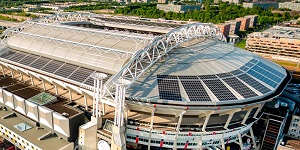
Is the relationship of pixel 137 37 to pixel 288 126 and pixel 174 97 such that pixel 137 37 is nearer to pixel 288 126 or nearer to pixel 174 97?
pixel 174 97

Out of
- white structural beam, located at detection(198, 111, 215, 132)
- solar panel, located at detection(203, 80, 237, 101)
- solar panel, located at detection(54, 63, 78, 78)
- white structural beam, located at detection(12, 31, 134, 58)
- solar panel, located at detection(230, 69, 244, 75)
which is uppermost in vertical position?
white structural beam, located at detection(12, 31, 134, 58)

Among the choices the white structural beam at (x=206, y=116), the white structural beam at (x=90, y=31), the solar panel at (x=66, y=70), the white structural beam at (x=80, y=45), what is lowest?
the white structural beam at (x=206, y=116)

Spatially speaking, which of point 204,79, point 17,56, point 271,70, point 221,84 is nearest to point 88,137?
point 204,79

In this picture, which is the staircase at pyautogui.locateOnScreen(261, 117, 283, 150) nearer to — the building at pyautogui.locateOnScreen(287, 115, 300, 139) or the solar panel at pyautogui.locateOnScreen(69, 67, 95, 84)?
the building at pyautogui.locateOnScreen(287, 115, 300, 139)

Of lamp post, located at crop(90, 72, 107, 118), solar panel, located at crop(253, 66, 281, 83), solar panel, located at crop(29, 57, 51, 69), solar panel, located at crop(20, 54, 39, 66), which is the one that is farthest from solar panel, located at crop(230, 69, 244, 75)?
solar panel, located at crop(20, 54, 39, 66)

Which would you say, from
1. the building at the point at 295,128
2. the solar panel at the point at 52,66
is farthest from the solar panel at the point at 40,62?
the building at the point at 295,128

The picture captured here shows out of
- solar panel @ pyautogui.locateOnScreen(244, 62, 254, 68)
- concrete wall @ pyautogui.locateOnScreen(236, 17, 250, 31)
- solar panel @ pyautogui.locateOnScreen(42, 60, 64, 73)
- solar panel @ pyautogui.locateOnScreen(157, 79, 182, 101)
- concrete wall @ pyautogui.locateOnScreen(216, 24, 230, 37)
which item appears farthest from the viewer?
concrete wall @ pyautogui.locateOnScreen(236, 17, 250, 31)

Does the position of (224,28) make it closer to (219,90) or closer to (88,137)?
(219,90)

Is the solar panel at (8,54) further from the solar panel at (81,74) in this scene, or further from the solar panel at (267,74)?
the solar panel at (267,74)
